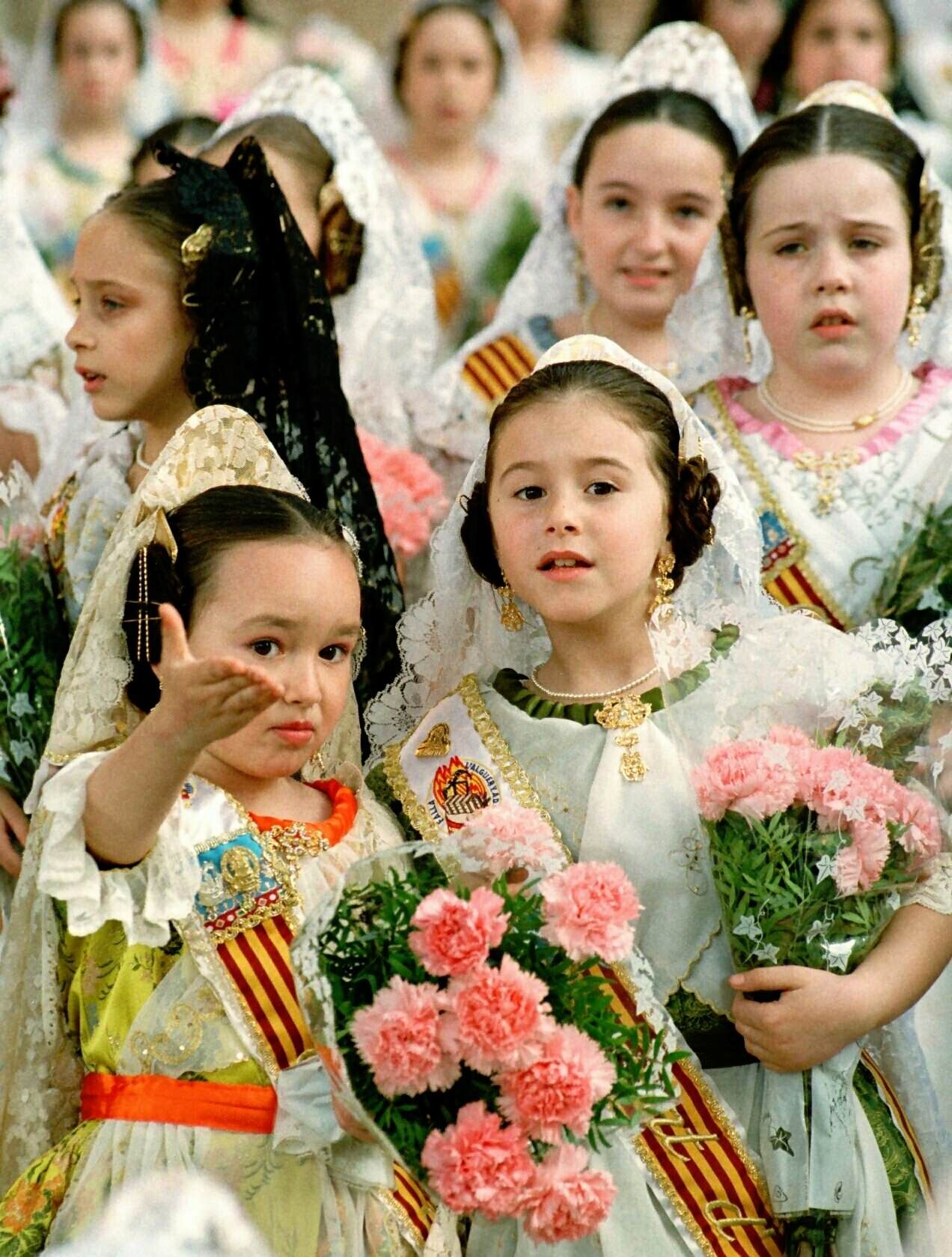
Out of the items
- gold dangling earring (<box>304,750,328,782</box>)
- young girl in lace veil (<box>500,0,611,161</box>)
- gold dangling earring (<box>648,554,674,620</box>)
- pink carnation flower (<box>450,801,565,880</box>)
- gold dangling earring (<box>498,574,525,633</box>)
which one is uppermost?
young girl in lace veil (<box>500,0,611,161</box>)

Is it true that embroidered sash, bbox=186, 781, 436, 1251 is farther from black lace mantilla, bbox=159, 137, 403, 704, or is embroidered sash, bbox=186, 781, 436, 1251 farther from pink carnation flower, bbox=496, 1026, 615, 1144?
black lace mantilla, bbox=159, 137, 403, 704

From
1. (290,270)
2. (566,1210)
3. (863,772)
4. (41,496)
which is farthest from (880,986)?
(41,496)

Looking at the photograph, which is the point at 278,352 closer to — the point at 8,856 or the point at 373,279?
the point at 8,856

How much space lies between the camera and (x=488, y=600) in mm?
3576

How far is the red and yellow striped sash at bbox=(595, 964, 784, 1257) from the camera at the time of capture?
3057 millimetres

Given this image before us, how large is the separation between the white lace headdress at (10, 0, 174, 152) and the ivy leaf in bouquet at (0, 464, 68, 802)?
3.41 m

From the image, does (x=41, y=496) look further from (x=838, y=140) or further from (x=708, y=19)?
(x=708, y=19)

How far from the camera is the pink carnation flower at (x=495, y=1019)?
2643 millimetres

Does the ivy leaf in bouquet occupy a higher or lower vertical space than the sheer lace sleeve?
higher

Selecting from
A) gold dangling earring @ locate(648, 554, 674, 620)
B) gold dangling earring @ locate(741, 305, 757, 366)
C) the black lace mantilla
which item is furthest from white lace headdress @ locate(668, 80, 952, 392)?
gold dangling earring @ locate(648, 554, 674, 620)

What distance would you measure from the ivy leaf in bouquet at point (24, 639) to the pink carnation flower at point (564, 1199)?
1.32 m

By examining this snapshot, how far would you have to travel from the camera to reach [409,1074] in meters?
2.64

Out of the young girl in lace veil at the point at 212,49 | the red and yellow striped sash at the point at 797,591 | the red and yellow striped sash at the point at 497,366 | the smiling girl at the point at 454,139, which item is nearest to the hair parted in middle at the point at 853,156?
the red and yellow striped sash at the point at 797,591

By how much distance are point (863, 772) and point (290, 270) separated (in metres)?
1.47
